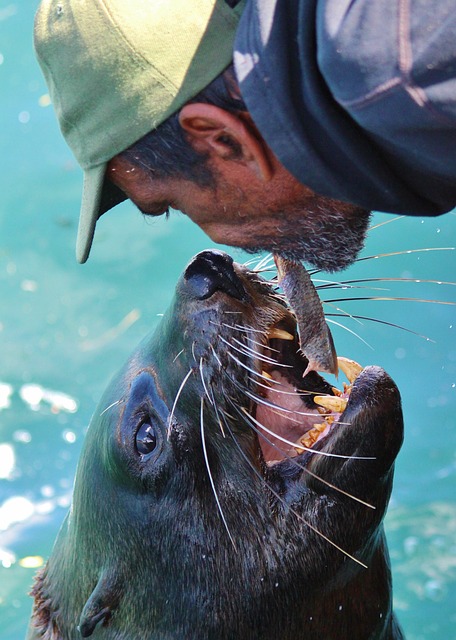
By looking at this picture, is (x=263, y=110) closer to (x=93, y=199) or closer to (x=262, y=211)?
(x=262, y=211)

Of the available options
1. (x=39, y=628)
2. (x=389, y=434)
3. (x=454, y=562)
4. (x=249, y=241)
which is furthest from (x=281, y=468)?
(x=454, y=562)

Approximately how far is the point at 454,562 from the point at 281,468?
130 inches

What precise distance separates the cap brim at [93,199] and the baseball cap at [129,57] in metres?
0.06

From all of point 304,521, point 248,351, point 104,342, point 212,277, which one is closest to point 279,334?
point 248,351

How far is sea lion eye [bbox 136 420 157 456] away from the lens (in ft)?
13.0

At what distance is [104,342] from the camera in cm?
857

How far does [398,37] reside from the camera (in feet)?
8.57

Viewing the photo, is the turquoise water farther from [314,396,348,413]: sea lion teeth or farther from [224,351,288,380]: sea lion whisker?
[224,351,288,380]: sea lion whisker

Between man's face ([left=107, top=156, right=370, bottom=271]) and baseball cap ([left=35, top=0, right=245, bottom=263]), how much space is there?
0.56ft

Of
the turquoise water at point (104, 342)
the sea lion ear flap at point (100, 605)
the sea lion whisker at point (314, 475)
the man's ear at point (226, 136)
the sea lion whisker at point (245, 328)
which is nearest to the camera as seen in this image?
the man's ear at point (226, 136)

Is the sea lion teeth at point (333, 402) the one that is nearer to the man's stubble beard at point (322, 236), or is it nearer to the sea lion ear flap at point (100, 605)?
the man's stubble beard at point (322, 236)

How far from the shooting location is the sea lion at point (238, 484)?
3.73 m

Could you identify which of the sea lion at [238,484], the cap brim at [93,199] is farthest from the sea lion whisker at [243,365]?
the cap brim at [93,199]

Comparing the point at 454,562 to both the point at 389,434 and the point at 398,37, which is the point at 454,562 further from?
the point at 398,37
